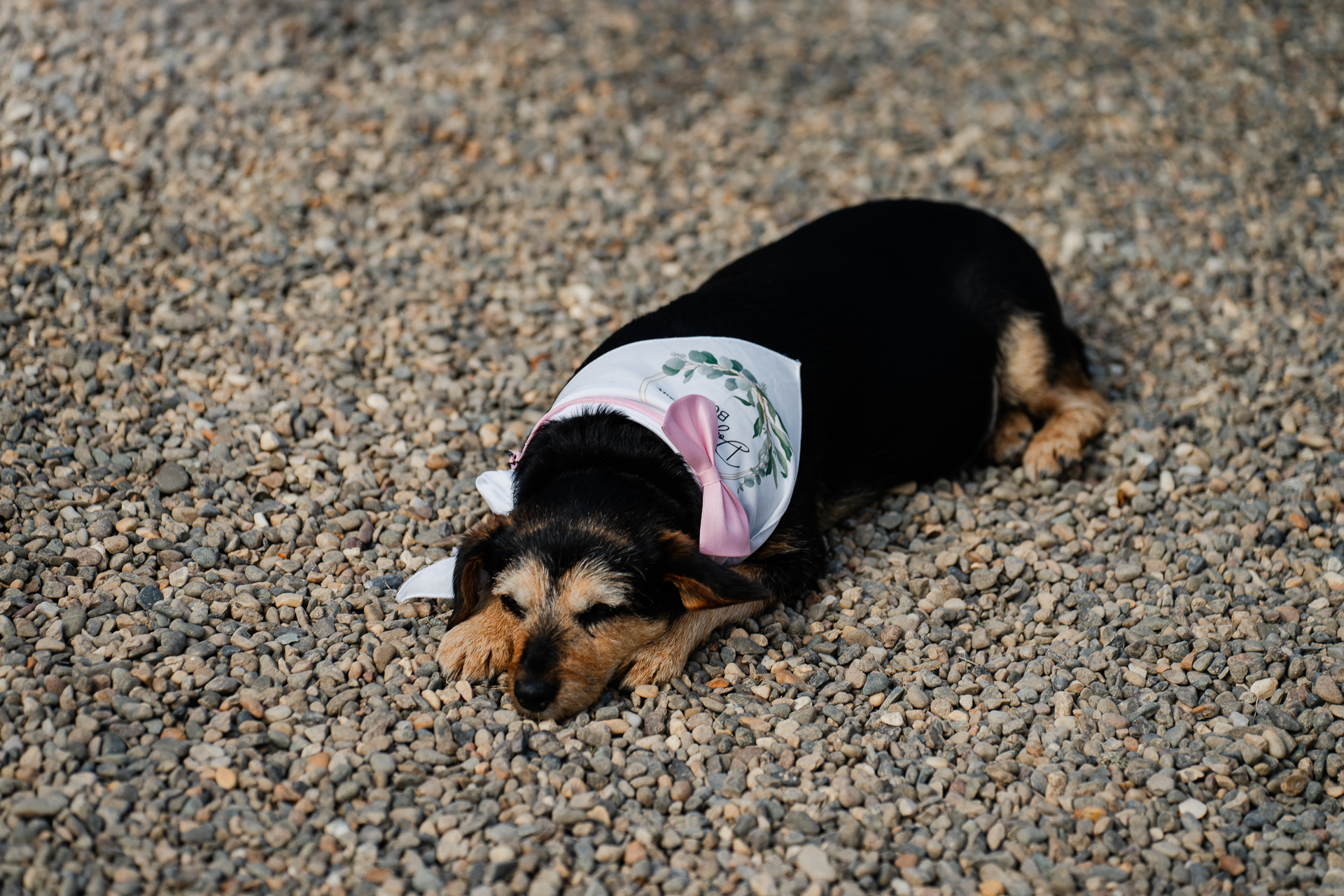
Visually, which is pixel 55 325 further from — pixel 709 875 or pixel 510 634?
pixel 709 875

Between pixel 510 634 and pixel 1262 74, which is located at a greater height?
pixel 1262 74

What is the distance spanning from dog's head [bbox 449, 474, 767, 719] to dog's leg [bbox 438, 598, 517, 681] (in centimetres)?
16

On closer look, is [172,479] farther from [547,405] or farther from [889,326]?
[889,326]

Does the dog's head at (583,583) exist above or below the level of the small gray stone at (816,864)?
above

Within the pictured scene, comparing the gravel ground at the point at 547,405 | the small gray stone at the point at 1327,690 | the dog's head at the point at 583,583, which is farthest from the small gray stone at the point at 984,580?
the dog's head at the point at 583,583

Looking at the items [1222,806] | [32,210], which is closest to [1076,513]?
[1222,806]

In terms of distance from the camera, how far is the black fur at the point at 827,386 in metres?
4.36

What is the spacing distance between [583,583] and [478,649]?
25.9 inches

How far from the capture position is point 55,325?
622 centimetres

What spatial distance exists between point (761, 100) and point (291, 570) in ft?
17.9

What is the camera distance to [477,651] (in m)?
4.56

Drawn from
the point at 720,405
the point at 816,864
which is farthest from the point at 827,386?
the point at 816,864

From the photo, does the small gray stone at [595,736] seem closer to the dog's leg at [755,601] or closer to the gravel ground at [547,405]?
the gravel ground at [547,405]

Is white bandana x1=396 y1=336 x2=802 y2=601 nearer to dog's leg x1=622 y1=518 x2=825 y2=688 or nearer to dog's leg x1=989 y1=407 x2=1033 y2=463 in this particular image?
dog's leg x1=622 y1=518 x2=825 y2=688
